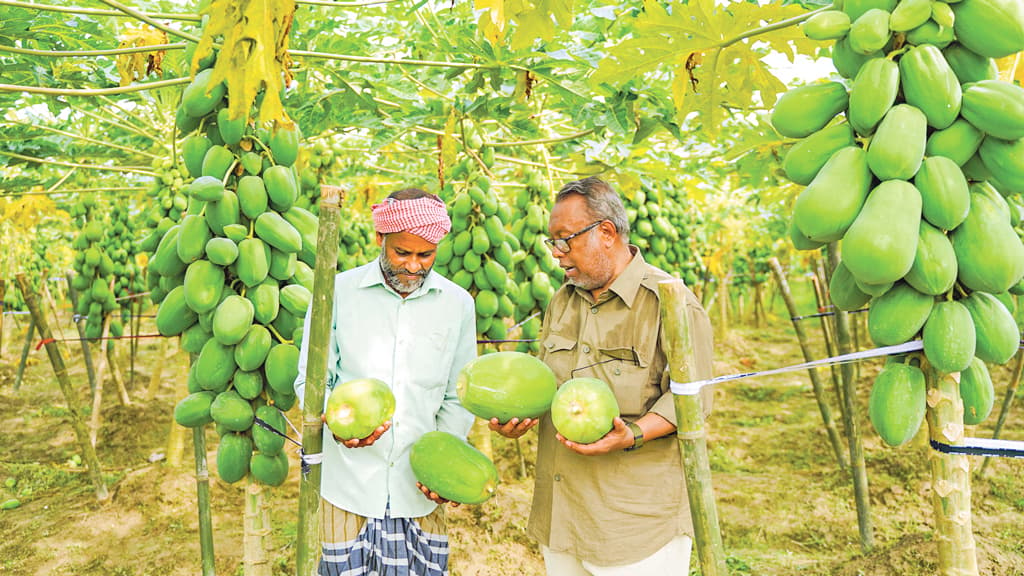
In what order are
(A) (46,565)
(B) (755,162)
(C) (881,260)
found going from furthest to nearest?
(A) (46,565)
(B) (755,162)
(C) (881,260)

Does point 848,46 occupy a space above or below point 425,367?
above

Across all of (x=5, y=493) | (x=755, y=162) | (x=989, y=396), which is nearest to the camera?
(x=989, y=396)

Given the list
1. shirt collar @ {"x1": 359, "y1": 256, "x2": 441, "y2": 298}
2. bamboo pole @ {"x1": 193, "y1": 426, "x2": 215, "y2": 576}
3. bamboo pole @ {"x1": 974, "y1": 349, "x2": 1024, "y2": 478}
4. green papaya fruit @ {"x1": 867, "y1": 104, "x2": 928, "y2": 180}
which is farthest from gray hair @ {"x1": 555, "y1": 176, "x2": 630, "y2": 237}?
bamboo pole @ {"x1": 974, "y1": 349, "x2": 1024, "y2": 478}

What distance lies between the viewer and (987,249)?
1.27 m

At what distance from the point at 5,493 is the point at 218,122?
490 centimetres

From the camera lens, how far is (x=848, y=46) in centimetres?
144

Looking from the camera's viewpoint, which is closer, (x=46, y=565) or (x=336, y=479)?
(x=336, y=479)

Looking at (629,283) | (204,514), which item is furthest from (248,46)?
(204,514)

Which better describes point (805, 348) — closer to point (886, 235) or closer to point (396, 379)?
point (396, 379)

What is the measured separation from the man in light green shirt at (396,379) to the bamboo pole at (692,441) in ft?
3.15

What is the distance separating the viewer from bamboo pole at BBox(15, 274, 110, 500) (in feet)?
13.8

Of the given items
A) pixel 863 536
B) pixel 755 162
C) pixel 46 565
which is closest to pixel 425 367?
pixel 755 162

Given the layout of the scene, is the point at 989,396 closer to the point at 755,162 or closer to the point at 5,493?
the point at 755,162

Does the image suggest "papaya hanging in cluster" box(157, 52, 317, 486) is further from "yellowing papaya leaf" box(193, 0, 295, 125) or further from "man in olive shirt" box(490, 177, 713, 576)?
"man in olive shirt" box(490, 177, 713, 576)
